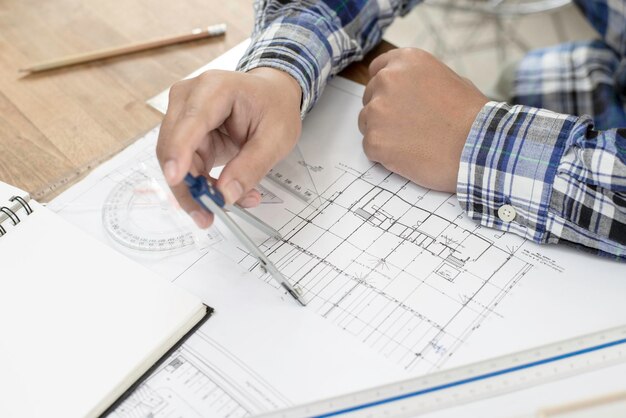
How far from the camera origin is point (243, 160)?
0.66m

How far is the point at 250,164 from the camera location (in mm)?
661

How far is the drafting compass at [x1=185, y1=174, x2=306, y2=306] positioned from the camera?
61 cm

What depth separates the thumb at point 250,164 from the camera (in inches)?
25.1

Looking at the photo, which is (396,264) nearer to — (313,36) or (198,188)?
(198,188)

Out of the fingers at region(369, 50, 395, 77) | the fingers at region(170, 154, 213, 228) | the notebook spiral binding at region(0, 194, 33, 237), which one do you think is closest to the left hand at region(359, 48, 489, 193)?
the fingers at region(369, 50, 395, 77)

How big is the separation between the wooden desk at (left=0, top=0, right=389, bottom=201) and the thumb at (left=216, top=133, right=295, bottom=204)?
23 centimetres

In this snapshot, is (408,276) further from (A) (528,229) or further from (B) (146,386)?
(B) (146,386)

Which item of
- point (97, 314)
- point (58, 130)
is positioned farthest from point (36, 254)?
point (58, 130)

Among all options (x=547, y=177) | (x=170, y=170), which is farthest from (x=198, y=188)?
(x=547, y=177)

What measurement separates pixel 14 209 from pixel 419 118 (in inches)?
18.8

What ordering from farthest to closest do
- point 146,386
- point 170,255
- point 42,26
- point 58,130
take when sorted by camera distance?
point 42,26, point 58,130, point 170,255, point 146,386

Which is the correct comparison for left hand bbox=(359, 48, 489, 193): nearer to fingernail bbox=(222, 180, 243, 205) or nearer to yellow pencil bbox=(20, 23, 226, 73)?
fingernail bbox=(222, 180, 243, 205)

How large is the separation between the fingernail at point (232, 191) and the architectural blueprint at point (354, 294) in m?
0.08

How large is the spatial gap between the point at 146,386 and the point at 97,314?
0.09m
